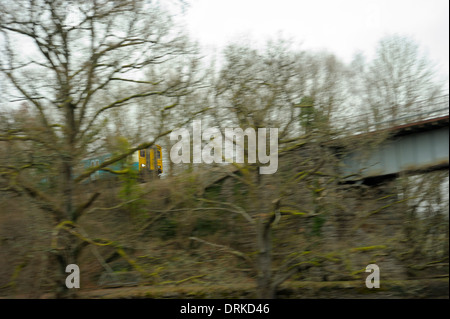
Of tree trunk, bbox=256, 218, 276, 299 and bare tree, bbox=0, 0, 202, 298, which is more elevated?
bare tree, bbox=0, 0, 202, 298

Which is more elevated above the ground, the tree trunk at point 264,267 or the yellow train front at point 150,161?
the yellow train front at point 150,161

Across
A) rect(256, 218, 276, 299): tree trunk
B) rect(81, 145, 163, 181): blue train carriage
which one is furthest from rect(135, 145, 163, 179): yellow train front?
rect(256, 218, 276, 299): tree trunk

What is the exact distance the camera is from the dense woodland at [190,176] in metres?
11.6

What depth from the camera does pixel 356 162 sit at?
1246 centimetres

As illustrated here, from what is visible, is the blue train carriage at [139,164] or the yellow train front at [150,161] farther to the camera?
the yellow train front at [150,161]

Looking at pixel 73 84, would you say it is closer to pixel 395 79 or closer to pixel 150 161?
pixel 150 161

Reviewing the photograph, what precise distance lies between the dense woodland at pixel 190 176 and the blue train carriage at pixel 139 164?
233 mm

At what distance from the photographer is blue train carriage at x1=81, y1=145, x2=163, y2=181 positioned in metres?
13.4

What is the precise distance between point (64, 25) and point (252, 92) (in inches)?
239

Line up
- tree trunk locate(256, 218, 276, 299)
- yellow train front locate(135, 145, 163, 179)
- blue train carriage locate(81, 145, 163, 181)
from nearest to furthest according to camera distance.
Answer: tree trunk locate(256, 218, 276, 299)
blue train carriage locate(81, 145, 163, 181)
yellow train front locate(135, 145, 163, 179)

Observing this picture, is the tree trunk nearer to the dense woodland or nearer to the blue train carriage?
the dense woodland

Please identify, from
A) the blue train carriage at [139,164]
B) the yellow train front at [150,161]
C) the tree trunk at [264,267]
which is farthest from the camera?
the yellow train front at [150,161]

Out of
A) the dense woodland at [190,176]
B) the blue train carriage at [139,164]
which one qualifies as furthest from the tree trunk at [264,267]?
the blue train carriage at [139,164]

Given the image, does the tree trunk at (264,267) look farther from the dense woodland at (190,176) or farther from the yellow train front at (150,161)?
the yellow train front at (150,161)
